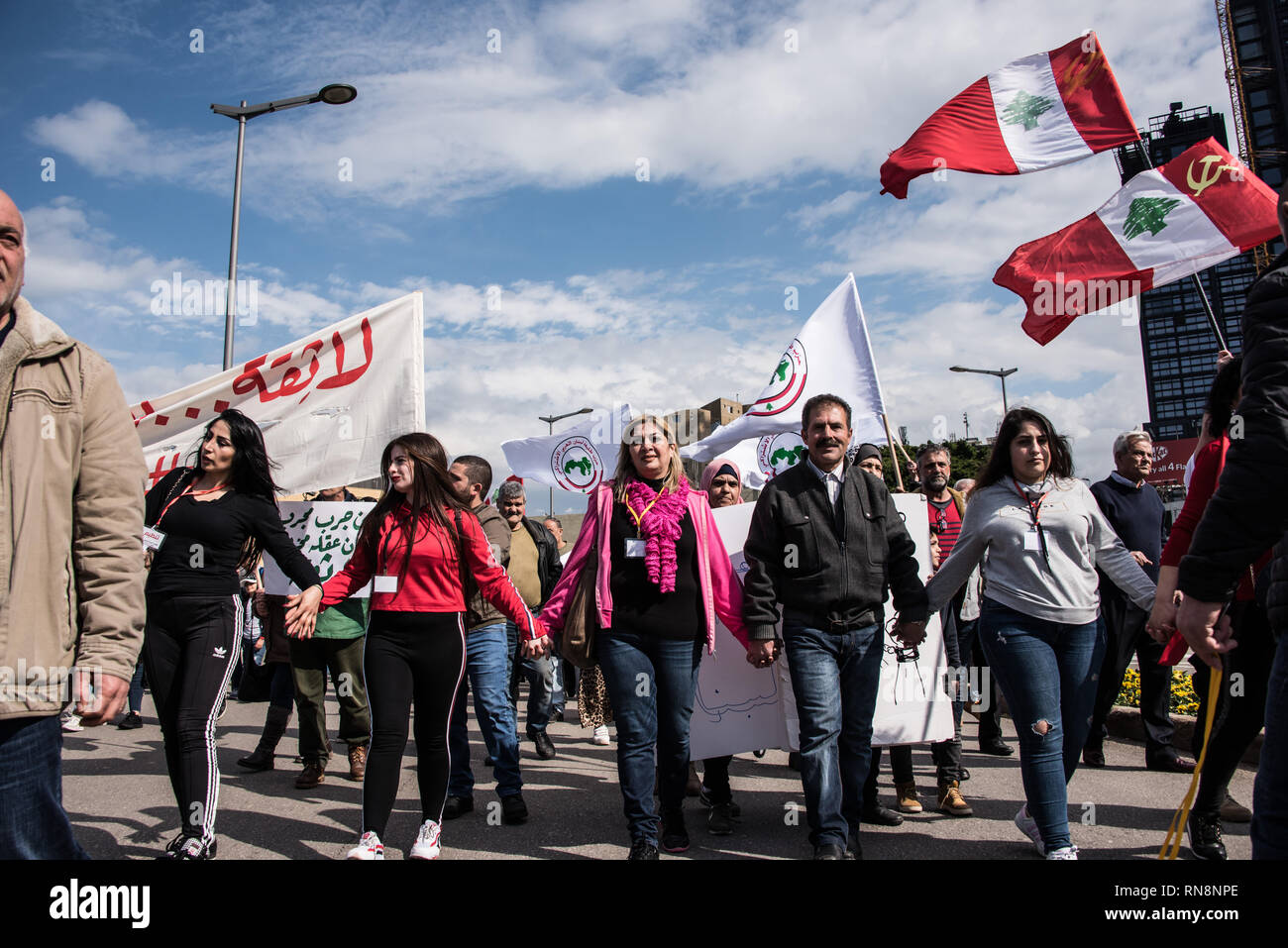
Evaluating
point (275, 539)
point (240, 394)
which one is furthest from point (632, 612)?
point (240, 394)

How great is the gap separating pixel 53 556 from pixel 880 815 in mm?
4072

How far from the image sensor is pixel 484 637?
5301 mm

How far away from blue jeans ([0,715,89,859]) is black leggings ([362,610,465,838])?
5.79 ft

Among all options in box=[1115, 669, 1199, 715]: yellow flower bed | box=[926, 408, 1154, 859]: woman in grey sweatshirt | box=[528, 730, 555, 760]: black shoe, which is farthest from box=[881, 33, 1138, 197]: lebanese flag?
box=[528, 730, 555, 760]: black shoe

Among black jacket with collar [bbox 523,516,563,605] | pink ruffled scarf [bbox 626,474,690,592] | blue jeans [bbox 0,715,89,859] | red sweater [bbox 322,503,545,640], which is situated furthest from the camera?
black jacket with collar [bbox 523,516,563,605]

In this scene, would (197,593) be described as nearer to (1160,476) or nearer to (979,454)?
(1160,476)

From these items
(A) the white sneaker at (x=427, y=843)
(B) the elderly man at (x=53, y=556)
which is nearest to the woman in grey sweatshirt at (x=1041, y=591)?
(A) the white sneaker at (x=427, y=843)

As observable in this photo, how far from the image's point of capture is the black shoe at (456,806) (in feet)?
16.5

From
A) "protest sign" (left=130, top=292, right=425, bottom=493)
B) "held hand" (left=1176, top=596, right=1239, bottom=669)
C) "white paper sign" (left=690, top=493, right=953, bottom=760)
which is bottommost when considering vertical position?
"white paper sign" (left=690, top=493, right=953, bottom=760)

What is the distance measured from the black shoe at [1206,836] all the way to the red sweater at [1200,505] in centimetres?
99

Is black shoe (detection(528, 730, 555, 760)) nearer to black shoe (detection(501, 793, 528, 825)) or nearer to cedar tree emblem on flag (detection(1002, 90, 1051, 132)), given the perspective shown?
black shoe (detection(501, 793, 528, 825))

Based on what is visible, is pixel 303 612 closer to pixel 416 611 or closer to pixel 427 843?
pixel 416 611

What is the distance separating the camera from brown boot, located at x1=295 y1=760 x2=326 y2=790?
19.1 ft

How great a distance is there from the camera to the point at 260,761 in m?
6.37
